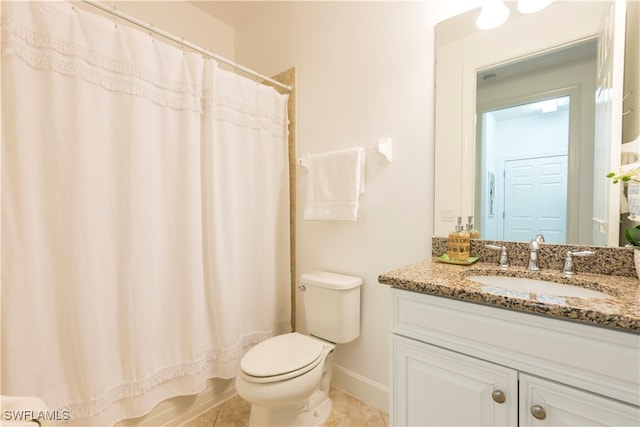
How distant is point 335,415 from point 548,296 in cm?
127

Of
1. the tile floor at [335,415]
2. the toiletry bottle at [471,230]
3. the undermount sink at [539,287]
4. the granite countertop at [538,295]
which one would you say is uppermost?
the toiletry bottle at [471,230]

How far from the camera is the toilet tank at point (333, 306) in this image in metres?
1.54

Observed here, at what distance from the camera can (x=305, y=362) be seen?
1271mm

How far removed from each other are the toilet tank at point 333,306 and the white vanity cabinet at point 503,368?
0.58 m

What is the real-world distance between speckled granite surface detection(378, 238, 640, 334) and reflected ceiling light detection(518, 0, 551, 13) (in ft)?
3.01

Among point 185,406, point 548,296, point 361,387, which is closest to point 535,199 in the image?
point 548,296

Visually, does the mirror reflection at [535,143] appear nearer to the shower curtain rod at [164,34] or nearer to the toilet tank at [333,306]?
the toilet tank at [333,306]

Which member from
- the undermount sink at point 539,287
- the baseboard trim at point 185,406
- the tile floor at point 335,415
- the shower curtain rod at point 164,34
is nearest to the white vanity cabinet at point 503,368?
the undermount sink at point 539,287

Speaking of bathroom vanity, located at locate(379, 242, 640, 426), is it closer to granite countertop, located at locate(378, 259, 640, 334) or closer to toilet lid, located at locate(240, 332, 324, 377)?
granite countertop, located at locate(378, 259, 640, 334)

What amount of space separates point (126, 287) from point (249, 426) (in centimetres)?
91

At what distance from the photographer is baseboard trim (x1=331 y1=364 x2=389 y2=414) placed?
155 cm

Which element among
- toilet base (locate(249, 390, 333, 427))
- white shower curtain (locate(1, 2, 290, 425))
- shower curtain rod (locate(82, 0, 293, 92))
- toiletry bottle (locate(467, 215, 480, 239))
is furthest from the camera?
toilet base (locate(249, 390, 333, 427))

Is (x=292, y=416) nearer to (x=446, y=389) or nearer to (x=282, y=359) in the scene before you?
(x=282, y=359)

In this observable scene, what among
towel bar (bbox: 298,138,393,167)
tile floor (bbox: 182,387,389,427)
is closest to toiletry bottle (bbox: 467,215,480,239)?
towel bar (bbox: 298,138,393,167)
